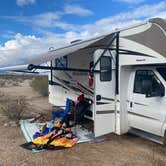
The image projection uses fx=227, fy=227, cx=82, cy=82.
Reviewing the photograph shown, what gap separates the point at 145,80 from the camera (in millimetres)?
5590

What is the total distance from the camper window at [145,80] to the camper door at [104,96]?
26.8 inches

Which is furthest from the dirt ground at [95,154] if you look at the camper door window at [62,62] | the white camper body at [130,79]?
the camper door window at [62,62]

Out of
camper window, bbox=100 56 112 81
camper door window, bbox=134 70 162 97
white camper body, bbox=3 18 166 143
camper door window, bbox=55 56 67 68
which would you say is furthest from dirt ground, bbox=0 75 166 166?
camper door window, bbox=55 56 67 68

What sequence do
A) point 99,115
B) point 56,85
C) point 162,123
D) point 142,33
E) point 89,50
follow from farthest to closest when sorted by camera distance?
point 56,85 < point 89,50 < point 99,115 < point 142,33 < point 162,123

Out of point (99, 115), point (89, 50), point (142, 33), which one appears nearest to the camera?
point (142, 33)

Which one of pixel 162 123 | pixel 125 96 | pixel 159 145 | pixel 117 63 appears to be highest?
pixel 117 63

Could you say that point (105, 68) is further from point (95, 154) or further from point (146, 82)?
point (95, 154)

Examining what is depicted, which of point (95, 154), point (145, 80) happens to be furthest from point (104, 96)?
point (95, 154)

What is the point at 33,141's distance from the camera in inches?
239

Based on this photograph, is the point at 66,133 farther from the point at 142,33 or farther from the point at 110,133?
the point at 142,33

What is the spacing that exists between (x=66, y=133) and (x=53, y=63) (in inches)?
172

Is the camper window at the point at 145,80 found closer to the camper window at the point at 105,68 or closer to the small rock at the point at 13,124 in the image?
the camper window at the point at 105,68

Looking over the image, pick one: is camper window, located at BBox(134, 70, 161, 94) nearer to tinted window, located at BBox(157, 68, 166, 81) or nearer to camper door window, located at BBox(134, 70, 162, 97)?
camper door window, located at BBox(134, 70, 162, 97)

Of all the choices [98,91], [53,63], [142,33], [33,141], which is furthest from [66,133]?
[53,63]
